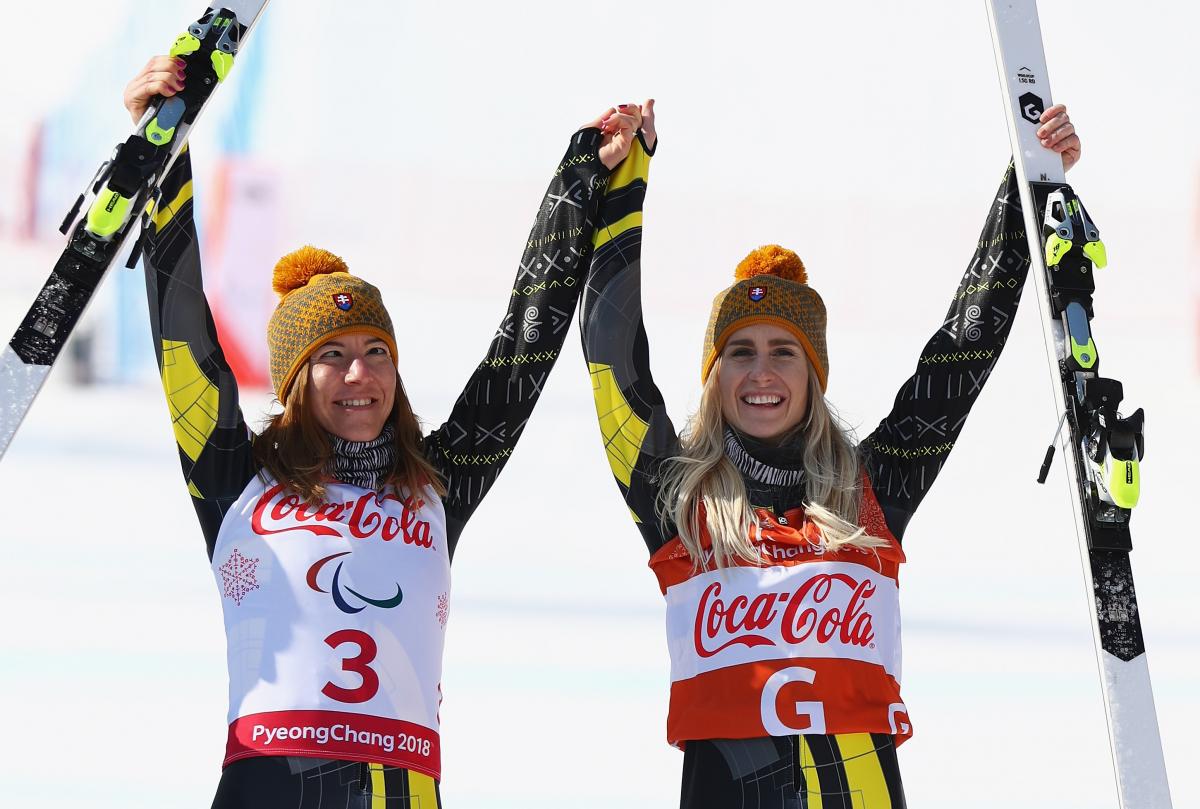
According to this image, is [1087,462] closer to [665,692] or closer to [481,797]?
[481,797]

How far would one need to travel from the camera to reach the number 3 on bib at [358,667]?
2.32 meters

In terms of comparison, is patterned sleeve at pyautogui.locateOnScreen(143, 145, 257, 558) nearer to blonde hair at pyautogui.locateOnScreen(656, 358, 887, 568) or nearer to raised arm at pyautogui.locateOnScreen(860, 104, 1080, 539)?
blonde hair at pyautogui.locateOnScreen(656, 358, 887, 568)

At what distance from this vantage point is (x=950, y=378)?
8.86 feet

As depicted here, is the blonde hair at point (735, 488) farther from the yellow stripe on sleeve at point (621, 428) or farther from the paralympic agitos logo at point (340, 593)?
the paralympic agitos logo at point (340, 593)

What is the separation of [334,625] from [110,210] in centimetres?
74

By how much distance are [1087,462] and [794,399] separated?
553 millimetres

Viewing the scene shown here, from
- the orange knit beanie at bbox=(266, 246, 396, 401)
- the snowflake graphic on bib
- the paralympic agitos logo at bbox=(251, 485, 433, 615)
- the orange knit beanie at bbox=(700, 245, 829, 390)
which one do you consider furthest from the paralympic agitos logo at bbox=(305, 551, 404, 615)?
the orange knit beanie at bbox=(700, 245, 829, 390)

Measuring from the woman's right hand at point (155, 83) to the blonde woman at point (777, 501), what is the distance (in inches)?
31.4

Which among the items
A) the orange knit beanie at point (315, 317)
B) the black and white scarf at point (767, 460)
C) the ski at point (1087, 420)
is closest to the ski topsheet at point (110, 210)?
the orange knit beanie at point (315, 317)

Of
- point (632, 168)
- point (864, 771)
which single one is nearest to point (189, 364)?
point (632, 168)

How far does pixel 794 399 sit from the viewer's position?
2.66 meters

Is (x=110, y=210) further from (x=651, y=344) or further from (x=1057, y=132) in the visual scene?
(x=651, y=344)

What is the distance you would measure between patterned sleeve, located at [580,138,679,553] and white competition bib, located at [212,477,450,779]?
380mm

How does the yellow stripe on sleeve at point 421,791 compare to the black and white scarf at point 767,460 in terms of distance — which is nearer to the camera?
A: the yellow stripe on sleeve at point 421,791
